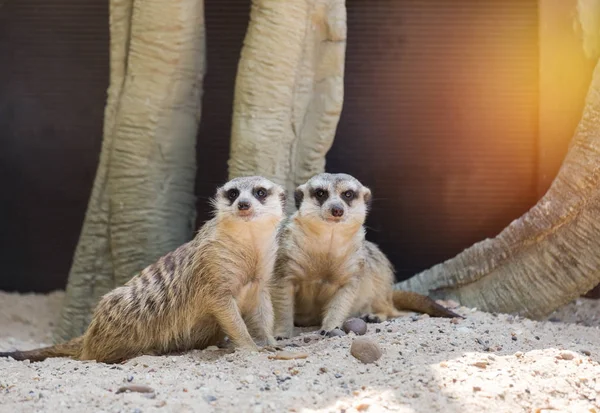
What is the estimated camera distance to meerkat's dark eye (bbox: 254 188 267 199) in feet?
10.4

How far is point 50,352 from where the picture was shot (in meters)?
3.38

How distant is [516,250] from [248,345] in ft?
4.99

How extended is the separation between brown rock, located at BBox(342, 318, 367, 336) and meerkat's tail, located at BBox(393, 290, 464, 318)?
539mm

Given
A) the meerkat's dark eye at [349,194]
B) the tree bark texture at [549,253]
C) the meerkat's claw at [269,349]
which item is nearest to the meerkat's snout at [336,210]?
the meerkat's dark eye at [349,194]

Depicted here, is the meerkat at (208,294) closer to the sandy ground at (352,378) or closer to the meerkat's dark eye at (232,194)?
the meerkat's dark eye at (232,194)

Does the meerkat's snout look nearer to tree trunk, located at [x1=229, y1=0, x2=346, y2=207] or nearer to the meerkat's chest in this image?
the meerkat's chest

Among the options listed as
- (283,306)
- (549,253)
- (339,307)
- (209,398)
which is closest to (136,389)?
(209,398)

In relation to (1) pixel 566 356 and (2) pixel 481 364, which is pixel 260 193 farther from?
(1) pixel 566 356

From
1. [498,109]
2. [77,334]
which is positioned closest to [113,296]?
[77,334]

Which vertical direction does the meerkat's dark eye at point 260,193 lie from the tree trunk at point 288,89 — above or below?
below

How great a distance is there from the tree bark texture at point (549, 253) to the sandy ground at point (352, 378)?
430 mm

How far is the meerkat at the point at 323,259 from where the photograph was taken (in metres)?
3.51

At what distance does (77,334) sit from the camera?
422 cm

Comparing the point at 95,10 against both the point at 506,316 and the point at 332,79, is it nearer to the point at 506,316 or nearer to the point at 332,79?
the point at 332,79
